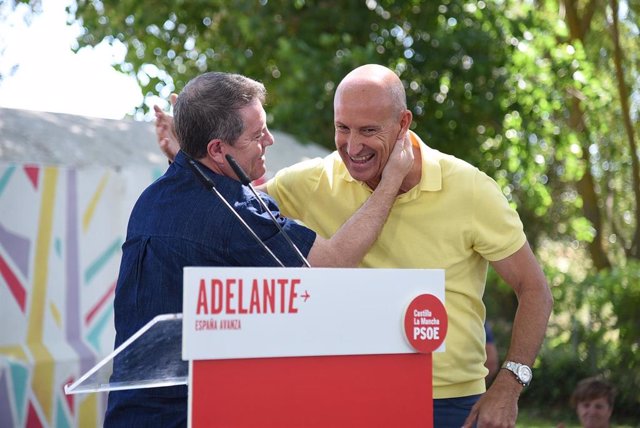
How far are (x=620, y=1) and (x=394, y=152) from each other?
1429 cm

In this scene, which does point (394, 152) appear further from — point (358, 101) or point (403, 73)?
point (403, 73)

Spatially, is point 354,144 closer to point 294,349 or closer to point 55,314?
point 294,349

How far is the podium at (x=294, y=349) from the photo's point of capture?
2389 millimetres

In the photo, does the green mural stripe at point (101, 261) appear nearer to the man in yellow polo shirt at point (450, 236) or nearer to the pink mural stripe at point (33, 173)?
the pink mural stripe at point (33, 173)

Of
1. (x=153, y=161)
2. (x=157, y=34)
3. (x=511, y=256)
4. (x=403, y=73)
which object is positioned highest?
(x=157, y=34)

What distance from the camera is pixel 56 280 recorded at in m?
6.48

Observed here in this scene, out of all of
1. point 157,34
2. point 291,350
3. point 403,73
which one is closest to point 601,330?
point 403,73

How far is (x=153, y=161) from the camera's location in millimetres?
7164

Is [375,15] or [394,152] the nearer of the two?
[394,152]

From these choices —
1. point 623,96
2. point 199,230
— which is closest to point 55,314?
point 199,230

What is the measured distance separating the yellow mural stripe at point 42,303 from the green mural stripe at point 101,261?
27 centimetres

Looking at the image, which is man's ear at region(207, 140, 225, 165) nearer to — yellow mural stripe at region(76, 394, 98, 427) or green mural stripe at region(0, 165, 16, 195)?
green mural stripe at region(0, 165, 16, 195)

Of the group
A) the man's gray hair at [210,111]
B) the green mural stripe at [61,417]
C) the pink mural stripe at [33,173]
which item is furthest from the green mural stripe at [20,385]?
the man's gray hair at [210,111]

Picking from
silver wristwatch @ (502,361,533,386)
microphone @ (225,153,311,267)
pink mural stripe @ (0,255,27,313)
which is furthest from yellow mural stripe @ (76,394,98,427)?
microphone @ (225,153,311,267)
